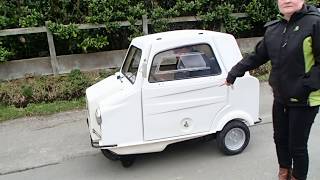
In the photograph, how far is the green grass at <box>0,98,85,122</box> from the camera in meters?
6.82

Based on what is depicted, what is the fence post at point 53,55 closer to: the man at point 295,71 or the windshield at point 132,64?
the windshield at point 132,64

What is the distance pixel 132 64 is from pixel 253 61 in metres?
1.72

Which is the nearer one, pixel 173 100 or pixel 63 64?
pixel 173 100

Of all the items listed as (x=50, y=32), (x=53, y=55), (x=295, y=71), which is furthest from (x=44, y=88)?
(x=295, y=71)

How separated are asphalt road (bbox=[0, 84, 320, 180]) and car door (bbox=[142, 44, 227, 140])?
0.42 meters

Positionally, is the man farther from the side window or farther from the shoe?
the side window

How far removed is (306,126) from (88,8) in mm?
6047

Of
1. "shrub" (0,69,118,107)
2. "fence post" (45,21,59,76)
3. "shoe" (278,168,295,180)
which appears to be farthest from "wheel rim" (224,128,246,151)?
"fence post" (45,21,59,76)

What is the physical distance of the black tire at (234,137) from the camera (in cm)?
497

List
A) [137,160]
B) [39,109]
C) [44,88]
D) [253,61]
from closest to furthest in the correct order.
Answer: [253,61], [137,160], [39,109], [44,88]

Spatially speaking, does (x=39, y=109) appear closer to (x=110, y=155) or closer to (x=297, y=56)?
(x=110, y=155)

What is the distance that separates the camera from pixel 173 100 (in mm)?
4707

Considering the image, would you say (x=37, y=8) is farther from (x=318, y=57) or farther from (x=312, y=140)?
(x=318, y=57)

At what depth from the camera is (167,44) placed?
4.77m
